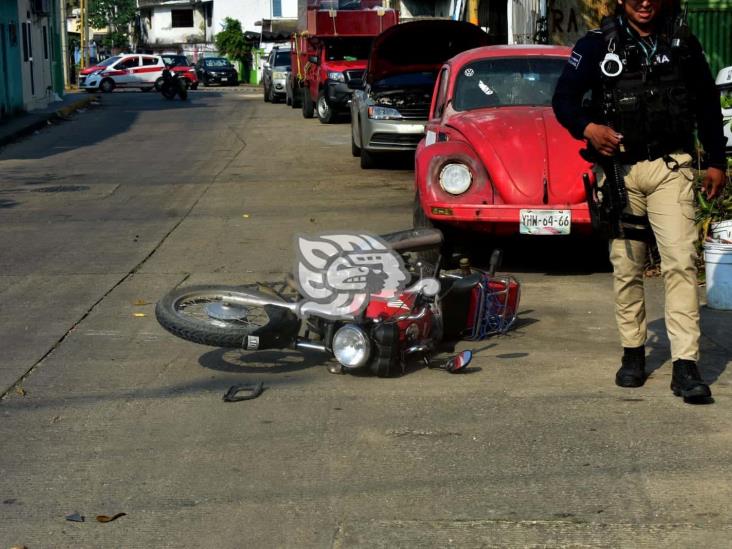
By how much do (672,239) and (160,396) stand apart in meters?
2.68

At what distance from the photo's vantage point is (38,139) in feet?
79.9

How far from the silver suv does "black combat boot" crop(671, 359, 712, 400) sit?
32318 millimetres

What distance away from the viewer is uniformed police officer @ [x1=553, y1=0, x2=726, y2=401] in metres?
5.74

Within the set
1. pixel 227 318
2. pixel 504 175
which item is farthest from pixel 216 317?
pixel 504 175

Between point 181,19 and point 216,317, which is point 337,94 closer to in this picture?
point 216,317

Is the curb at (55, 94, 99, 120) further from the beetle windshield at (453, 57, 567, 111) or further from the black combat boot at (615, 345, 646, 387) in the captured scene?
the black combat boot at (615, 345, 646, 387)

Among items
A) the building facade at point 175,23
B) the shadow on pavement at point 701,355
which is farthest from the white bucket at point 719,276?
the building facade at point 175,23

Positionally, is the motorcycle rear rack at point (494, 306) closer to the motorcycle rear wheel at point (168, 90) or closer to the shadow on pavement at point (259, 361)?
the shadow on pavement at point (259, 361)

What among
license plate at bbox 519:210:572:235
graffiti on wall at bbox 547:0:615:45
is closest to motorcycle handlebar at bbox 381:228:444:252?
license plate at bbox 519:210:572:235

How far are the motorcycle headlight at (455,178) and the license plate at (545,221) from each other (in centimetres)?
53

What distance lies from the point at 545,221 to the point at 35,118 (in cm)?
2214

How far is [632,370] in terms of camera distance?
6.14 meters

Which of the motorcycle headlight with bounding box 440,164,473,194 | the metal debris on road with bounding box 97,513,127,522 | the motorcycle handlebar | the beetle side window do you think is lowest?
the metal debris on road with bounding box 97,513,127,522

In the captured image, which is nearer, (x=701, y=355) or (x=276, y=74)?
(x=701, y=355)
